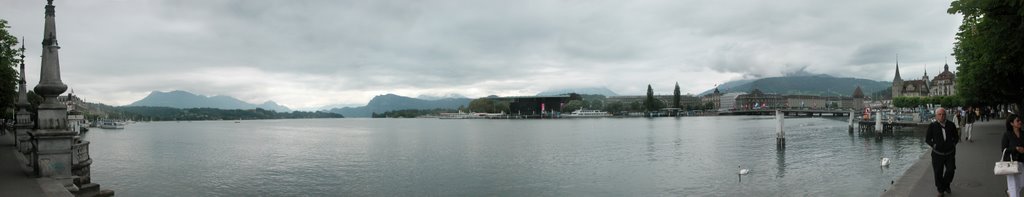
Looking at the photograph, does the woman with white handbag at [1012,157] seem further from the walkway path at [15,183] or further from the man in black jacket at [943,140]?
the walkway path at [15,183]

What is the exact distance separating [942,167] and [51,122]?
78.6 feet

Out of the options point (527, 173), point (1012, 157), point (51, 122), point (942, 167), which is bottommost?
point (527, 173)

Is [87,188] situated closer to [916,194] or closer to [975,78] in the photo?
[916,194]

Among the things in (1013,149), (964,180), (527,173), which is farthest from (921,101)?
(1013,149)

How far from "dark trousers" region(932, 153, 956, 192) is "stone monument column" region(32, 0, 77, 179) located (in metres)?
23.1

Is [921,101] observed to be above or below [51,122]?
above

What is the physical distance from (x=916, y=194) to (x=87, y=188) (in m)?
25.9

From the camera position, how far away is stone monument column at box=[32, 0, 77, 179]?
680 inches

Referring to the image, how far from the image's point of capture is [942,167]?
13.6 m

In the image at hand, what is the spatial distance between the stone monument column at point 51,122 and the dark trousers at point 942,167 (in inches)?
908

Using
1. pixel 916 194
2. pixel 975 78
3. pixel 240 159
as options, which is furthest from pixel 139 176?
pixel 975 78

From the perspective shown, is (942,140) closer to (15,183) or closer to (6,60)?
(15,183)

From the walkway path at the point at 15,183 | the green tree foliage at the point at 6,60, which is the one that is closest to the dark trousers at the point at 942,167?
the walkway path at the point at 15,183

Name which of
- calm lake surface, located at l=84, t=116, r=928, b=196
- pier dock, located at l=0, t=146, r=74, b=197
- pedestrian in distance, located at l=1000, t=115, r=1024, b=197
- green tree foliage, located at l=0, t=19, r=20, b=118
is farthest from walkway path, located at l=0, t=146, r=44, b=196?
pedestrian in distance, located at l=1000, t=115, r=1024, b=197
